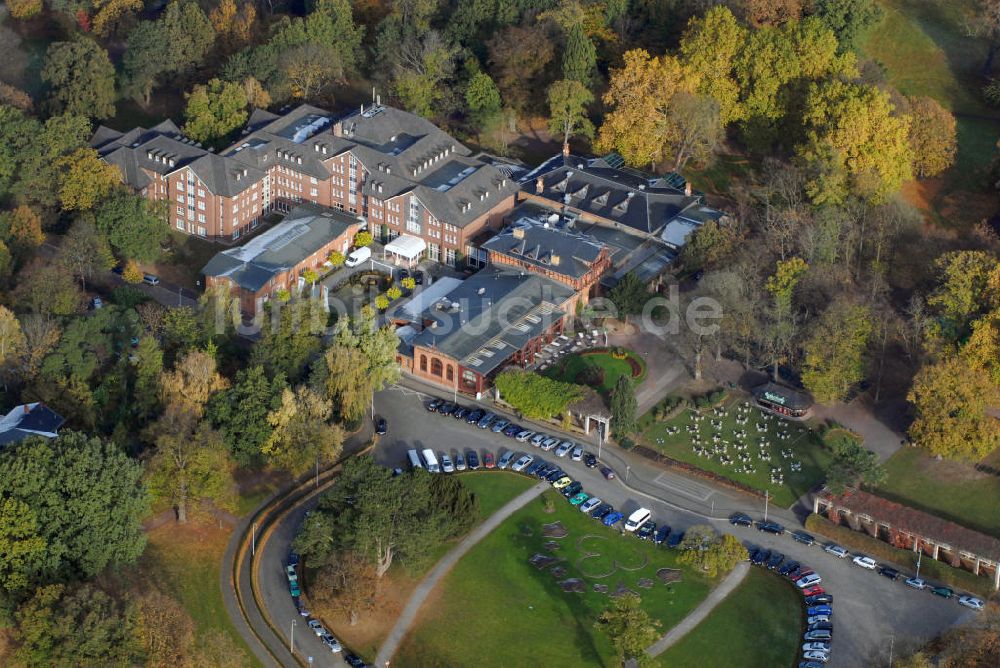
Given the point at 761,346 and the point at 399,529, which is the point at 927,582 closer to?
the point at 761,346

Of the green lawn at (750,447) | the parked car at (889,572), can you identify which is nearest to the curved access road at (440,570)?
the green lawn at (750,447)

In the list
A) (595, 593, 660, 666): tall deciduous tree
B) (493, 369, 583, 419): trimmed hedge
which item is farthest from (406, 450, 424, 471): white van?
(595, 593, 660, 666): tall deciduous tree

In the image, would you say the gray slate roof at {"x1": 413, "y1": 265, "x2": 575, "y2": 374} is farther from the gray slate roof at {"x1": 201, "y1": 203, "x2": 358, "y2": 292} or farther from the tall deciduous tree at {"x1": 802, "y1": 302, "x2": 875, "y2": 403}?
the tall deciduous tree at {"x1": 802, "y1": 302, "x2": 875, "y2": 403}

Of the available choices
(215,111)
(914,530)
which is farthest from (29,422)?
(914,530)

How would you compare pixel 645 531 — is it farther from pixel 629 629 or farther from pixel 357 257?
pixel 357 257

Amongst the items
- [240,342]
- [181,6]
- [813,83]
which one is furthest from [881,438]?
[181,6]

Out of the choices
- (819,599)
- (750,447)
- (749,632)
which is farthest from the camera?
(750,447)
